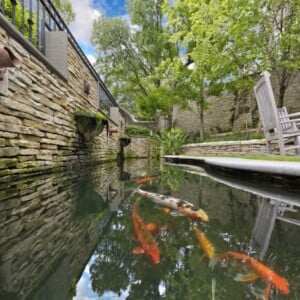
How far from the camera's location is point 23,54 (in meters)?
3.16

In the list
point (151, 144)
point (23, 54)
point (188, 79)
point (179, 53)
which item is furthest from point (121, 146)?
point (23, 54)

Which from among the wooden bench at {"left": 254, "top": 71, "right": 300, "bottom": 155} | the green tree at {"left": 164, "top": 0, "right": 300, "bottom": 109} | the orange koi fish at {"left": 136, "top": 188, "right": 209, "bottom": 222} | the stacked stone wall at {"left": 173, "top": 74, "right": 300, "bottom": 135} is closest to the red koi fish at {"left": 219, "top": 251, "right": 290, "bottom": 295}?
the orange koi fish at {"left": 136, "top": 188, "right": 209, "bottom": 222}

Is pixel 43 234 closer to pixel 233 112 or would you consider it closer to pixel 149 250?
pixel 149 250

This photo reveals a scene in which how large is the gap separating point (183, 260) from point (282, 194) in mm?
1679

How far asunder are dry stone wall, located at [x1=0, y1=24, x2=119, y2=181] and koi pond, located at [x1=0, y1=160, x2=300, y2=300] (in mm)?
1023

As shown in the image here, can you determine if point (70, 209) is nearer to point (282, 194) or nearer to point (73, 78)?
point (282, 194)

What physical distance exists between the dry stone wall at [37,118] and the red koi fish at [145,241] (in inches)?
73.7

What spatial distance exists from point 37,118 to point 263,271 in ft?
11.2

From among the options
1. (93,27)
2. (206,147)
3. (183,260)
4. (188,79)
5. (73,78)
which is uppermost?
(93,27)

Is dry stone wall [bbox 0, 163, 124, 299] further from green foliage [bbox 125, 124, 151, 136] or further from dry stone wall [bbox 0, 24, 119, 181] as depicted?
green foliage [bbox 125, 124, 151, 136]

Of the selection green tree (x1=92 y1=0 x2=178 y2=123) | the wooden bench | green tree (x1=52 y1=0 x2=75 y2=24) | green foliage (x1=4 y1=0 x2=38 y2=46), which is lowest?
the wooden bench

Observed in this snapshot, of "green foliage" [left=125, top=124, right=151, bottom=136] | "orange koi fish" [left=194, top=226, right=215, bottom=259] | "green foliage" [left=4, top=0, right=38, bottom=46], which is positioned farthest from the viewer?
"green foliage" [left=125, top=124, right=151, bottom=136]

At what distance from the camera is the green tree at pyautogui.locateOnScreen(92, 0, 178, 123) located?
1490 cm

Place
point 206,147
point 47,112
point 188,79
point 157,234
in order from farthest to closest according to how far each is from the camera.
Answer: point 188,79
point 206,147
point 47,112
point 157,234
